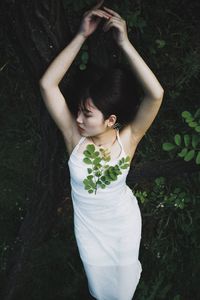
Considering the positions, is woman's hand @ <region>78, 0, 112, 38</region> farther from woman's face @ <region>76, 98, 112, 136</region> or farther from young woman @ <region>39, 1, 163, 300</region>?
woman's face @ <region>76, 98, 112, 136</region>

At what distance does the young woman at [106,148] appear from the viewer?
7.06ft

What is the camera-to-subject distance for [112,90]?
2.23m

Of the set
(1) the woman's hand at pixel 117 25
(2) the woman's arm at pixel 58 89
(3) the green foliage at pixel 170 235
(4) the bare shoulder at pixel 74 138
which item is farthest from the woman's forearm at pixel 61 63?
(3) the green foliage at pixel 170 235

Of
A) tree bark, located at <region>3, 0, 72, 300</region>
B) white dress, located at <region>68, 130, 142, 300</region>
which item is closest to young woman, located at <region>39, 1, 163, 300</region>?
white dress, located at <region>68, 130, 142, 300</region>

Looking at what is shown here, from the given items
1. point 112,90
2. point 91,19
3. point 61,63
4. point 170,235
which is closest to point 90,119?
point 112,90

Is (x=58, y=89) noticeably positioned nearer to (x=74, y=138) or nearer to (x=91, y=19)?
(x=74, y=138)

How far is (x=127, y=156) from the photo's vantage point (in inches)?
91.8

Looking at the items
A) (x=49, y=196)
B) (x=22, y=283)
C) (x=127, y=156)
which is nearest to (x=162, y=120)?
(x=49, y=196)

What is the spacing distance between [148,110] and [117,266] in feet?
3.33

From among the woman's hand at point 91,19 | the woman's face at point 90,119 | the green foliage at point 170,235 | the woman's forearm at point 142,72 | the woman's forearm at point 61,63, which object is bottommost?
the green foliage at point 170,235

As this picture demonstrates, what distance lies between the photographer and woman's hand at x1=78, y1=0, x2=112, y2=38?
1.98 metres

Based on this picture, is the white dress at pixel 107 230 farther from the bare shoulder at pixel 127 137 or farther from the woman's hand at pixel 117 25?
the woman's hand at pixel 117 25

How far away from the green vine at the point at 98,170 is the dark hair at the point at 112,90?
0.23 metres

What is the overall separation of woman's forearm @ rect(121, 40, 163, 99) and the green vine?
1.25 feet
